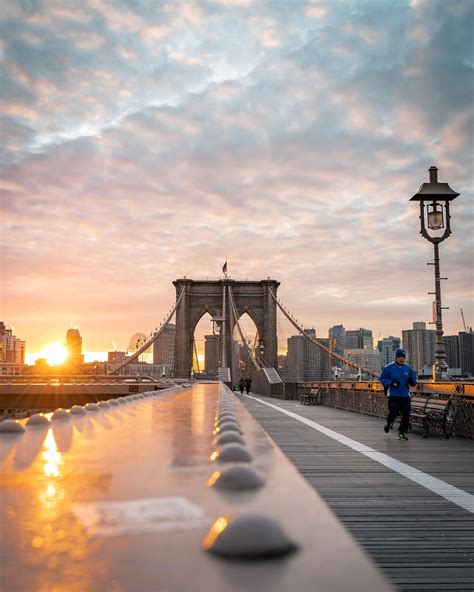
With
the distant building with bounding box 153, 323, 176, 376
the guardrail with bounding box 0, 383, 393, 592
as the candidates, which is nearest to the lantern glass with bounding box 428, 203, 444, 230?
the guardrail with bounding box 0, 383, 393, 592

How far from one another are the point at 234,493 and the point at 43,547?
0.64 metres

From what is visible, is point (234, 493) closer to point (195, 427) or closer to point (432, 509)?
point (195, 427)

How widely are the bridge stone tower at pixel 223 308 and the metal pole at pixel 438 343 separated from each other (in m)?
47.8

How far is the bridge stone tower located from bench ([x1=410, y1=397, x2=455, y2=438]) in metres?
50.2

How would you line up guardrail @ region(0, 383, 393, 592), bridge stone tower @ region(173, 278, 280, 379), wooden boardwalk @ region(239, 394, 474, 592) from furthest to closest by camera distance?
1. bridge stone tower @ region(173, 278, 280, 379)
2. wooden boardwalk @ region(239, 394, 474, 592)
3. guardrail @ region(0, 383, 393, 592)

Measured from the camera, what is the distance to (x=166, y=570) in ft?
3.53

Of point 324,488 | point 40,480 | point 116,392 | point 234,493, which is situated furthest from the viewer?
point 116,392

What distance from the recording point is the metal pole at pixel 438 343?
12227 mm

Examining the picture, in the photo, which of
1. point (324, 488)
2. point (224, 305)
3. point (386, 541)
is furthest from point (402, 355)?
point (224, 305)

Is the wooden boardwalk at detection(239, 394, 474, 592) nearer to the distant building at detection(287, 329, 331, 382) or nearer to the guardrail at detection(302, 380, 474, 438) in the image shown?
the guardrail at detection(302, 380, 474, 438)

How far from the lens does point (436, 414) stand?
988cm

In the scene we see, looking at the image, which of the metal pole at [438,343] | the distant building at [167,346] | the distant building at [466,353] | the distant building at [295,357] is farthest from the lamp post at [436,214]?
the distant building at [167,346]

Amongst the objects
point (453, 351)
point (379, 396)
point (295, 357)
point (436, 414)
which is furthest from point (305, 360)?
point (436, 414)

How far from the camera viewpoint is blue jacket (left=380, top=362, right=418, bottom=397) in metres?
9.03
